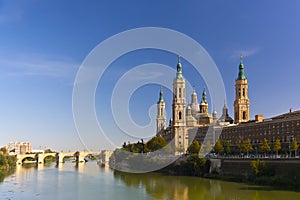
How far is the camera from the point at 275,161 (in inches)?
1577

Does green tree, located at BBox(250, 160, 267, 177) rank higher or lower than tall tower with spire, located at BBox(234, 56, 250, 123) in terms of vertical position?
lower

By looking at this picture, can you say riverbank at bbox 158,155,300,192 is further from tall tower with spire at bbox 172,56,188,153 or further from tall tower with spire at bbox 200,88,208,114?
tall tower with spire at bbox 200,88,208,114

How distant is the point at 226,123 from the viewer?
86.2m

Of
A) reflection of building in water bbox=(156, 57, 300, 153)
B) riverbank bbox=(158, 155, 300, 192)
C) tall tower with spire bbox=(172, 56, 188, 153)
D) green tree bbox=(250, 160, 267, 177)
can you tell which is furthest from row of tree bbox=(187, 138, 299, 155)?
tall tower with spire bbox=(172, 56, 188, 153)

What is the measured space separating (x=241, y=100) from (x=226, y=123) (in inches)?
242

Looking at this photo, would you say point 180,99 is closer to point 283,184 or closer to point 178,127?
point 178,127

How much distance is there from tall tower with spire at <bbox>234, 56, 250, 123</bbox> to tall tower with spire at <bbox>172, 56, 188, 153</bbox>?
36.1 ft

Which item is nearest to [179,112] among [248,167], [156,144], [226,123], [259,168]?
[226,123]

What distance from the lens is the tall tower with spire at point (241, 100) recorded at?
83.1 metres

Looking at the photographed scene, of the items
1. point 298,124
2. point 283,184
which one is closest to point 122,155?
point 298,124

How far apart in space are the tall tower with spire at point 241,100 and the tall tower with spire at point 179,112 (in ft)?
36.1

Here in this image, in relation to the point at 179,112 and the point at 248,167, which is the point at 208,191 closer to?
the point at 248,167

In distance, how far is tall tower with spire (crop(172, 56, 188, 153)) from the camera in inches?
3354

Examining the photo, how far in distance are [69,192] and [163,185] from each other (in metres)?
10.7
